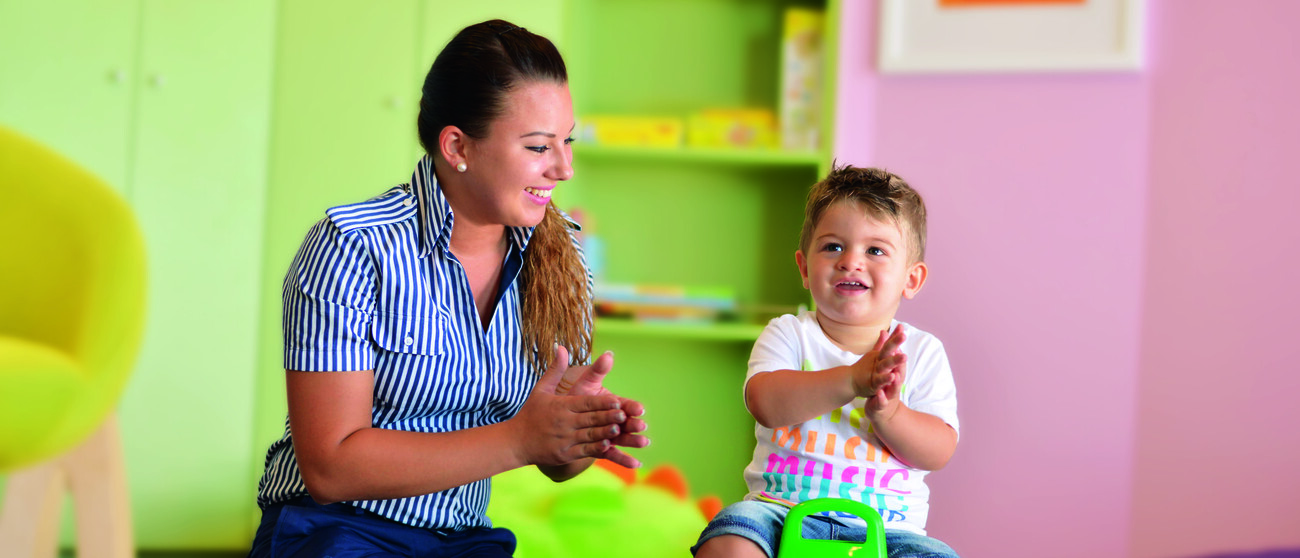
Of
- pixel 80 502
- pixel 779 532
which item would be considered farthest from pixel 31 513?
pixel 779 532

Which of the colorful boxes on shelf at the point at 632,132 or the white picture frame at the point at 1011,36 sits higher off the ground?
the white picture frame at the point at 1011,36

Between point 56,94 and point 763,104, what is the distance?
172 centimetres

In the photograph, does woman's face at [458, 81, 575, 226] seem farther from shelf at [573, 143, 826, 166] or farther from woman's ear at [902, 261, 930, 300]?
shelf at [573, 143, 826, 166]

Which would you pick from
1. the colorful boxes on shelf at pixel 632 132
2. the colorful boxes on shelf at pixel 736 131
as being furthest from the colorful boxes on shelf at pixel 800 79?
the colorful boxes on shelf at pixel 632 132

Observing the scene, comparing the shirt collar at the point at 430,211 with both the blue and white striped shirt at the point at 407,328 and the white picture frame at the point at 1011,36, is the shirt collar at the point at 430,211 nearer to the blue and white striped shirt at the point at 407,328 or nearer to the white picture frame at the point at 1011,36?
the blue and white striped shirt at the point at 407,328

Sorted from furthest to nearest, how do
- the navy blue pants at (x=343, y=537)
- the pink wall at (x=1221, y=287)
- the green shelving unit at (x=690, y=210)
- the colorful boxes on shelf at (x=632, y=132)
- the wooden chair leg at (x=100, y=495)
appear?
the green shelving unit at (x=690, y=210) < the colorful boxes on shelf at (x=632, y=132) < the pink wall at (x=1221, y=287) < the navy blue pants at (x=343, y=537) < the wooden chair leg at (x=100, y=495)

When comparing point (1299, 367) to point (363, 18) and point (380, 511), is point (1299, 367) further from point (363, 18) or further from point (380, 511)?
point (363, 18)

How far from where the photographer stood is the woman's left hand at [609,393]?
1112 mm

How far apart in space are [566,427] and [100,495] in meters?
0.49

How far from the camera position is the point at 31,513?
3.74 feet

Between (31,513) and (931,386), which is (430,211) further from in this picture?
(931,386)

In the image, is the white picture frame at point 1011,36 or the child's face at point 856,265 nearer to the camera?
the child's face at point 856,265

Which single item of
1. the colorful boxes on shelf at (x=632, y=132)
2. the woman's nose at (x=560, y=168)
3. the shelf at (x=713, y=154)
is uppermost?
the colorful boxes on shelf at (x=632, y=132)

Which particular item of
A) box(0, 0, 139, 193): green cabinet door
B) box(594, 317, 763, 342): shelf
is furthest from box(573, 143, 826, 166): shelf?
box(0, 0, 139, 193): green cabinet door
